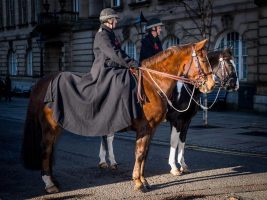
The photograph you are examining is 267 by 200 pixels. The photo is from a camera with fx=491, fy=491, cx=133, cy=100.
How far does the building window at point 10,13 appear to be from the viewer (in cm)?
5091

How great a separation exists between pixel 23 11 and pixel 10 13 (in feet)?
10.4

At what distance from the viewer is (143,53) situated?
30.5ft

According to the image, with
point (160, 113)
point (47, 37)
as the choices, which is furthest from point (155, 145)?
point (47, 37)

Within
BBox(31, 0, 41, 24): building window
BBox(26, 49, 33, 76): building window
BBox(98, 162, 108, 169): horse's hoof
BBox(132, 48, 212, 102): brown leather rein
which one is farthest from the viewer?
BBox(26, 49, 33, 76): building window

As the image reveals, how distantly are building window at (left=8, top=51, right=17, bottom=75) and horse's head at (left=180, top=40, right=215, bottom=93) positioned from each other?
4345 centimetres

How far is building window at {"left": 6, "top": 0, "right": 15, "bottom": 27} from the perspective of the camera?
50.9 meters

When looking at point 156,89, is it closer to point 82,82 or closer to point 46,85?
point 82,82

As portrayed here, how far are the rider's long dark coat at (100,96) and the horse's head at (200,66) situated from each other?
0.89 meters

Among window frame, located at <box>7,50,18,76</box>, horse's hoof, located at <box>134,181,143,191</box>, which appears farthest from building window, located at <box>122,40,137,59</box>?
horse's hoof, located at <box>134,181,143,191</box>

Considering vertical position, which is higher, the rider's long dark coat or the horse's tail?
the rider's long dark coat

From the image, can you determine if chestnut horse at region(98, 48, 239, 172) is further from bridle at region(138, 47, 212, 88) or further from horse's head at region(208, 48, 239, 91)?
bridle at region(138, 47, 212, 88)

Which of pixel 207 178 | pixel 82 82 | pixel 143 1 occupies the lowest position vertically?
pixel 207 178

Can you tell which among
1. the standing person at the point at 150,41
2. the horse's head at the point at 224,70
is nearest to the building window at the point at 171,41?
the standing person at the point at 150,41

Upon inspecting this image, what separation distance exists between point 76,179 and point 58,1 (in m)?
35.9
